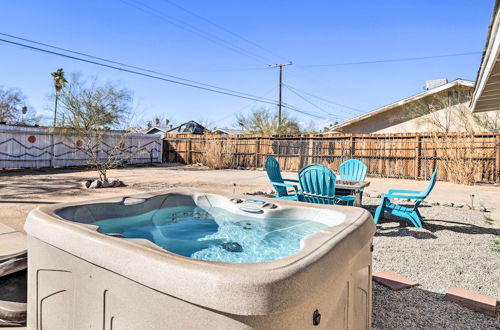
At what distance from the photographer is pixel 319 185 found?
4074 mm

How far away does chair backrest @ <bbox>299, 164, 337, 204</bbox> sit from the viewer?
3.97 metres

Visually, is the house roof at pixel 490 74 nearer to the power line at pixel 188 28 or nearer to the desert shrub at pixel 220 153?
the desert shrub at pixel 220 153

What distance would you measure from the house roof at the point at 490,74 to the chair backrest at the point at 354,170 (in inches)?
80.8

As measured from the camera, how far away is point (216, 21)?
1866 cm

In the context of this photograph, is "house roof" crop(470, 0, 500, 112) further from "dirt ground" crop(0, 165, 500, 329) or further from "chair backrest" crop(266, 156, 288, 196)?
"chair backrest" crop(266, 156, 288, 196)

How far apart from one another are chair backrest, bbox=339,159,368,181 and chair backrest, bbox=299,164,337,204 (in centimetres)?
185

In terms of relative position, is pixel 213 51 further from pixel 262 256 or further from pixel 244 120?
pixel 262 256

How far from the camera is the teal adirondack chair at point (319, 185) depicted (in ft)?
13.0

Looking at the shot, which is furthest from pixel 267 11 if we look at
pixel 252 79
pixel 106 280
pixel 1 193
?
pixel 106 280

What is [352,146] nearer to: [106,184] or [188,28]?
[106,184]

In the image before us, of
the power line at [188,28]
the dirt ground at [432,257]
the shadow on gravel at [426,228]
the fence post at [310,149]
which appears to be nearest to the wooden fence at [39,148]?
the power line at [188,28]

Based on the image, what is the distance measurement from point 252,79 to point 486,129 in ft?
50.7

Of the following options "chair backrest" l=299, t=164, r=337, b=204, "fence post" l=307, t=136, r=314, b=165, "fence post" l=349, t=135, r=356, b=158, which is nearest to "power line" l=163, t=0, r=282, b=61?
"fence post" l=307, t=136, r=314, b=165

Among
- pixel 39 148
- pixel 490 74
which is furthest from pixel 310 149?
pixel 39 148
